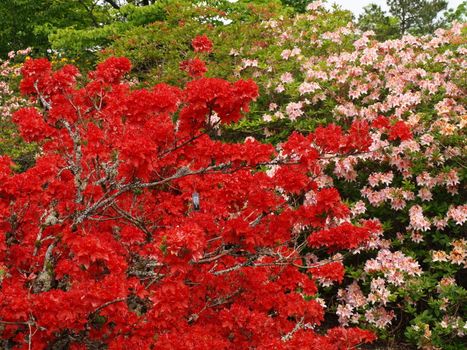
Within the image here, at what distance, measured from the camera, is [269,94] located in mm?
6719

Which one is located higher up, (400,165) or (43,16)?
(400,165)

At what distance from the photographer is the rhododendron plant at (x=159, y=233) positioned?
2727 mm

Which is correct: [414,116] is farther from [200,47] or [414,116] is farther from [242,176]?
[242,176]

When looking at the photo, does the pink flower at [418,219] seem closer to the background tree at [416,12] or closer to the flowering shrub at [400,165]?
the flowering shrub at [400,165]

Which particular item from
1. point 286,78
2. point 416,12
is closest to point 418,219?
point 286,78

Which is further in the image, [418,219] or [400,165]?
[400,165]

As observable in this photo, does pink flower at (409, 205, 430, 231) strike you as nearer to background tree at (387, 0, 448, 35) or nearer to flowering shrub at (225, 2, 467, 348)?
flowering shrub at (225, 2, 467, 348)

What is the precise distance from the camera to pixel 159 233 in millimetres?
3379

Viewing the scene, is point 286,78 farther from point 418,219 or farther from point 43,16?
point 43,16

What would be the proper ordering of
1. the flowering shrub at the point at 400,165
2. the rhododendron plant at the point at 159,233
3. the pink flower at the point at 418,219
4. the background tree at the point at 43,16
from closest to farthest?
the rhododendron plant at the point at 159,233 → the flowering shrub at the point at 400,165 → the pink flower at the point at 418,219 → the background tree at the point at 43,16

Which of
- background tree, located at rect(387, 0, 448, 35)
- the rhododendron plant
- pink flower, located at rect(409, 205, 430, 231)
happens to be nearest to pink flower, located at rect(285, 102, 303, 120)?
pink flower, located at rect(409, 205, 430, 231)

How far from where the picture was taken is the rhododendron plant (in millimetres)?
2727

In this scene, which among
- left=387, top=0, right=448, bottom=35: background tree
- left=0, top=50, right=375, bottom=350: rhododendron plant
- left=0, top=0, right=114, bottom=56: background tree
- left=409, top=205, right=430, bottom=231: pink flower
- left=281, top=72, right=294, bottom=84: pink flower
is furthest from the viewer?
left=387, top=0, right=448, bottom=35: background tree

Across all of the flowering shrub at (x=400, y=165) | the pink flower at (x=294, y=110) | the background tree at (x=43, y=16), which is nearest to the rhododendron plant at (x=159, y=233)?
the flowering shrub at (x=400, y=165)
